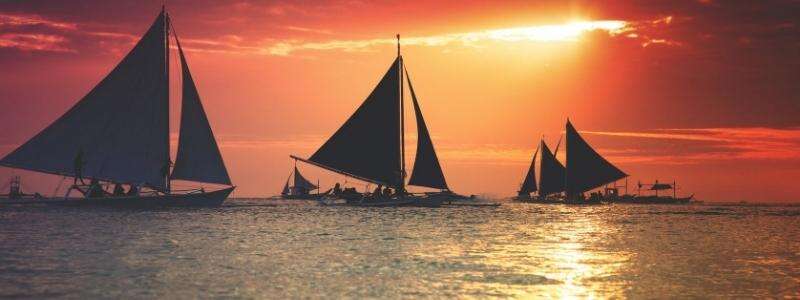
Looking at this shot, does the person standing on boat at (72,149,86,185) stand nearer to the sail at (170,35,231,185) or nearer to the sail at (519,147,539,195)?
the sail at (170,35,231,185)

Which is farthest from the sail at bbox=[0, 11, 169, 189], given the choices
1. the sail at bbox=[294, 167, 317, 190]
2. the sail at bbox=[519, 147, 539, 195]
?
the sail at bbox=[294, 167, 317, 190]

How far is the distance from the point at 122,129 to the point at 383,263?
140ft

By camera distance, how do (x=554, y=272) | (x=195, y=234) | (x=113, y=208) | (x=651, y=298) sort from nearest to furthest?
1. (x=651, y=298)
2. (x=554, y=272)
3. (x=195, y=234)
4. (x=113, y=208)

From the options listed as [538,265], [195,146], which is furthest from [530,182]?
[538,265]

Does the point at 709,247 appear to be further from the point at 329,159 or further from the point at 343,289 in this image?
the point at 329,159

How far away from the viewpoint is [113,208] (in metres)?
75.9

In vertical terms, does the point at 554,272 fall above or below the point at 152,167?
below

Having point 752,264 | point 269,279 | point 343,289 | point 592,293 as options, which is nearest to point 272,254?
point 269,279

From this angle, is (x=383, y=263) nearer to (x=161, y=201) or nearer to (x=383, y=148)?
(x=161, y=201)

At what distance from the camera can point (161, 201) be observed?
2793 inches

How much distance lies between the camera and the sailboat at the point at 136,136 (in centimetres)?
7000

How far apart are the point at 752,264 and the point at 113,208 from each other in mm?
Result: 56694

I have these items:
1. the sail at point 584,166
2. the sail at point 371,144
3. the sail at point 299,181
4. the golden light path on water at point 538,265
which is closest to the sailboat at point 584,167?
the sail at point 584,166

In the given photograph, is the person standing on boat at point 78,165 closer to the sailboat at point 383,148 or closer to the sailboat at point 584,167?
the sailboat at point 383,148
